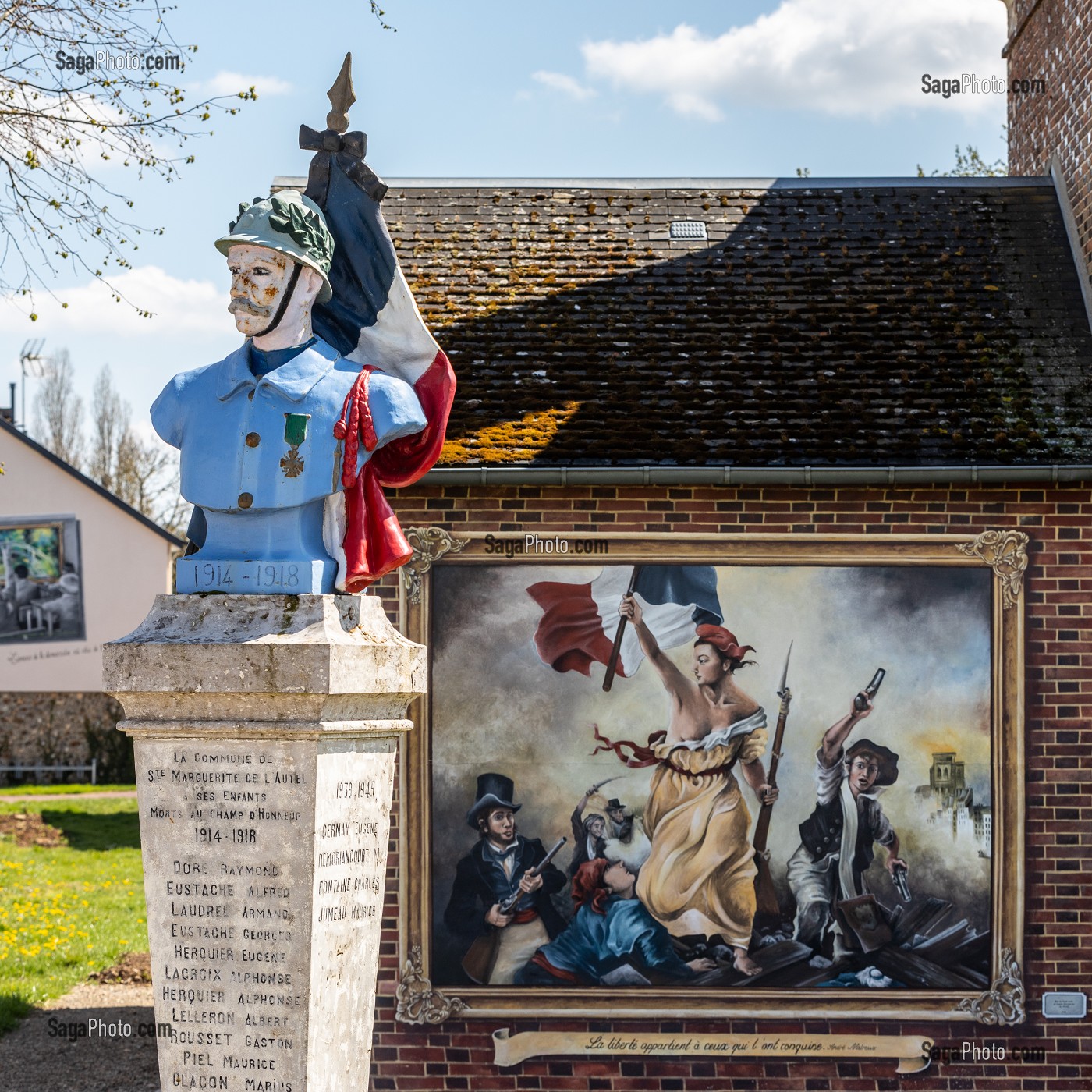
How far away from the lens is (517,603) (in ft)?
29.8

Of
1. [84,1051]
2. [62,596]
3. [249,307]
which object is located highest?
[249,307]

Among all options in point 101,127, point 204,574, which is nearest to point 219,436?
point 204,574

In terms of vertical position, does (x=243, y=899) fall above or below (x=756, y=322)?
below

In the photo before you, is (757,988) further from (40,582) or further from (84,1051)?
(40,582)

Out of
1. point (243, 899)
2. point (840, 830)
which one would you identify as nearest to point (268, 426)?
point (243, 899)

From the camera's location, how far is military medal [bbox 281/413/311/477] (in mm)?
4812

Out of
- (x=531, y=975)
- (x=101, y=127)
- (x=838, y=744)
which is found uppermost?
(x=101, y=127)

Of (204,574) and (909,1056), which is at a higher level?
(204,574)

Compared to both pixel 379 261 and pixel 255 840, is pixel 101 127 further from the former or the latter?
pixel 255 840

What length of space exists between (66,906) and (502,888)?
7.30 meters

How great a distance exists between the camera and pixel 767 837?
29.4ft

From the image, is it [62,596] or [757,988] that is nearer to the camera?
[757,988]

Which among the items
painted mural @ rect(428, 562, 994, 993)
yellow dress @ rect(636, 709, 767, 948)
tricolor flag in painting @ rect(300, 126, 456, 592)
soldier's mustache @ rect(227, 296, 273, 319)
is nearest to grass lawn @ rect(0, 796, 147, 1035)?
painted mural @ rect(428, 562, 994, 993)

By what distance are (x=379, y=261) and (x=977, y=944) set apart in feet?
19.5
